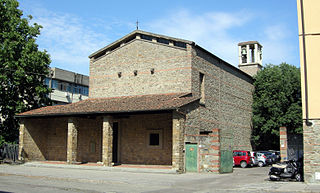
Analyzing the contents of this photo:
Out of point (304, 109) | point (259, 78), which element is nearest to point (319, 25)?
point (304, 109)

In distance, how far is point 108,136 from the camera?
2264cm

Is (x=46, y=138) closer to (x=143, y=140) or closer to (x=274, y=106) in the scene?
(x=143, y=140)

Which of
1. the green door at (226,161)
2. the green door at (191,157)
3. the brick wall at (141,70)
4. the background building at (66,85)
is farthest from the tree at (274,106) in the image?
the background building at (66,85)

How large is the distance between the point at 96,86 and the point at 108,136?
28.2 feet

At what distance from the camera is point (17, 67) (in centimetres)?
2762

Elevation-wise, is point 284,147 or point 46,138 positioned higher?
point 46,138

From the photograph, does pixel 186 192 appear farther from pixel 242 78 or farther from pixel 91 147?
pixel 242 78

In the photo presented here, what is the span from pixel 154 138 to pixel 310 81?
12.3m

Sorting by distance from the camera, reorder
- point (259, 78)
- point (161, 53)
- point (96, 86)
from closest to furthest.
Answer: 1. point (161, 53)
2. point (96, 86)
3. point (259, 78)

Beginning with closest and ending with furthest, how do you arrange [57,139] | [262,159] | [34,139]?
1. [34,139]
2. [262,159]
3. [57,139]

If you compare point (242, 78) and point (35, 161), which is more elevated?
point (242, 78)

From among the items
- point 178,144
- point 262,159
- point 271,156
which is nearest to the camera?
point 178,144

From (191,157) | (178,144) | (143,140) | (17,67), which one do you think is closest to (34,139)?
(17,67)

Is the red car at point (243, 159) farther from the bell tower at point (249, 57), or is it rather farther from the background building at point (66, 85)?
the background building at point (66, 85)
